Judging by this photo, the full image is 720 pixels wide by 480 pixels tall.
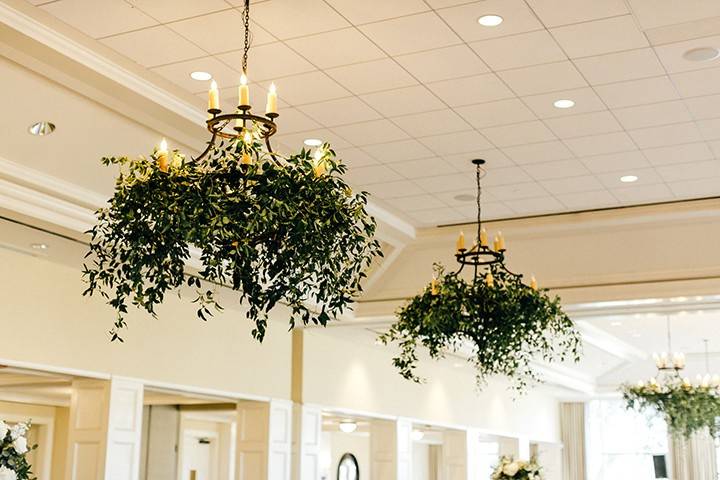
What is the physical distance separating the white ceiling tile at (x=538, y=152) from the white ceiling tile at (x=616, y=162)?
26cm

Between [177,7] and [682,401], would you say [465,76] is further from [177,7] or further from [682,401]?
[682,401]

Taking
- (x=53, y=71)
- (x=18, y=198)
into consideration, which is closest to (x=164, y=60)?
(x=53, y=71)

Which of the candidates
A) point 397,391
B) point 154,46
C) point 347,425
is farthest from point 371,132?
point 347,425

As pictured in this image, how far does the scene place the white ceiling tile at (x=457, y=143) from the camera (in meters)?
7.79

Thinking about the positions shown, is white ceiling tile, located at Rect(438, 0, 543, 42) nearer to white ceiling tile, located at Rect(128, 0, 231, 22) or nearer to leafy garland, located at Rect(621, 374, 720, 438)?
white ceiling tile, located at Rect(128, 0, 231, 22)

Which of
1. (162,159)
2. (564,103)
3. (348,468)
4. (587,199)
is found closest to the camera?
(162,159)

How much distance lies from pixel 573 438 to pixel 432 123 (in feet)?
Result: 47.7

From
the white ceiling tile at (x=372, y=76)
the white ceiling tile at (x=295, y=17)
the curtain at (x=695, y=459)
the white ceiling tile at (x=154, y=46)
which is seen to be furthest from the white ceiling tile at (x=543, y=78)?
the curtain at (x=695, y=459)

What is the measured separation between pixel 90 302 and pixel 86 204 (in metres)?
1.45

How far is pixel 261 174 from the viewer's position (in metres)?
4.14

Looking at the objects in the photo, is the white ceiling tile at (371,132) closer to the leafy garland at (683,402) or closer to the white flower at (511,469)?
the white flower at (511,469)

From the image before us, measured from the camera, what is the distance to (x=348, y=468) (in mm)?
20438

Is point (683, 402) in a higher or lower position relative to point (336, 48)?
lower

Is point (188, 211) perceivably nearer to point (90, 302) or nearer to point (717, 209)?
point (90, 302)
